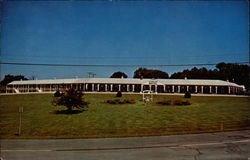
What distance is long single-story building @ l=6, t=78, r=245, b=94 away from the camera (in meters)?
64.4

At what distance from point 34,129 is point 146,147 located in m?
11.1

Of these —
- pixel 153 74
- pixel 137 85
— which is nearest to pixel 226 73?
pixel 153 74

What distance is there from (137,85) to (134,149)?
56.3 metres

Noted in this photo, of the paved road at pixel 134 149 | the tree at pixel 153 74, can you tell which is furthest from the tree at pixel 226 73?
the paved road at pixel 134 149

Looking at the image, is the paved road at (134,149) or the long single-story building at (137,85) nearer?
the paved road at (134,149)

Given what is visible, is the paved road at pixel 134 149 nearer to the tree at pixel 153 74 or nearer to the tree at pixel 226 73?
the tree at pixel 226 73

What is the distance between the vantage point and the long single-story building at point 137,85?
64.4 meters

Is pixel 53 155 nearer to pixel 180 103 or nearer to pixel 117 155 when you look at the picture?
pixel 117 155

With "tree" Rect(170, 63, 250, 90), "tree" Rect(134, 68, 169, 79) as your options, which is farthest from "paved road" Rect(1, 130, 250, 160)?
"tree" Rect(134, 68, 169, 79)

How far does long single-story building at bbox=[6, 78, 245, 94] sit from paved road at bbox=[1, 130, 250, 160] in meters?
48.2

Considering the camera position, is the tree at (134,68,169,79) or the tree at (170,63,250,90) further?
the tree at (134,68,169,79)

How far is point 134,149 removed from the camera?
38.5 ft

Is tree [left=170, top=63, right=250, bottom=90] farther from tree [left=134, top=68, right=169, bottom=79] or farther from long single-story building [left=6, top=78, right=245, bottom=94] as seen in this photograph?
long single-story building [left=6, top=78, right=245, bottom=94]

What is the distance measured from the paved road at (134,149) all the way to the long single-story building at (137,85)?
48160mm
